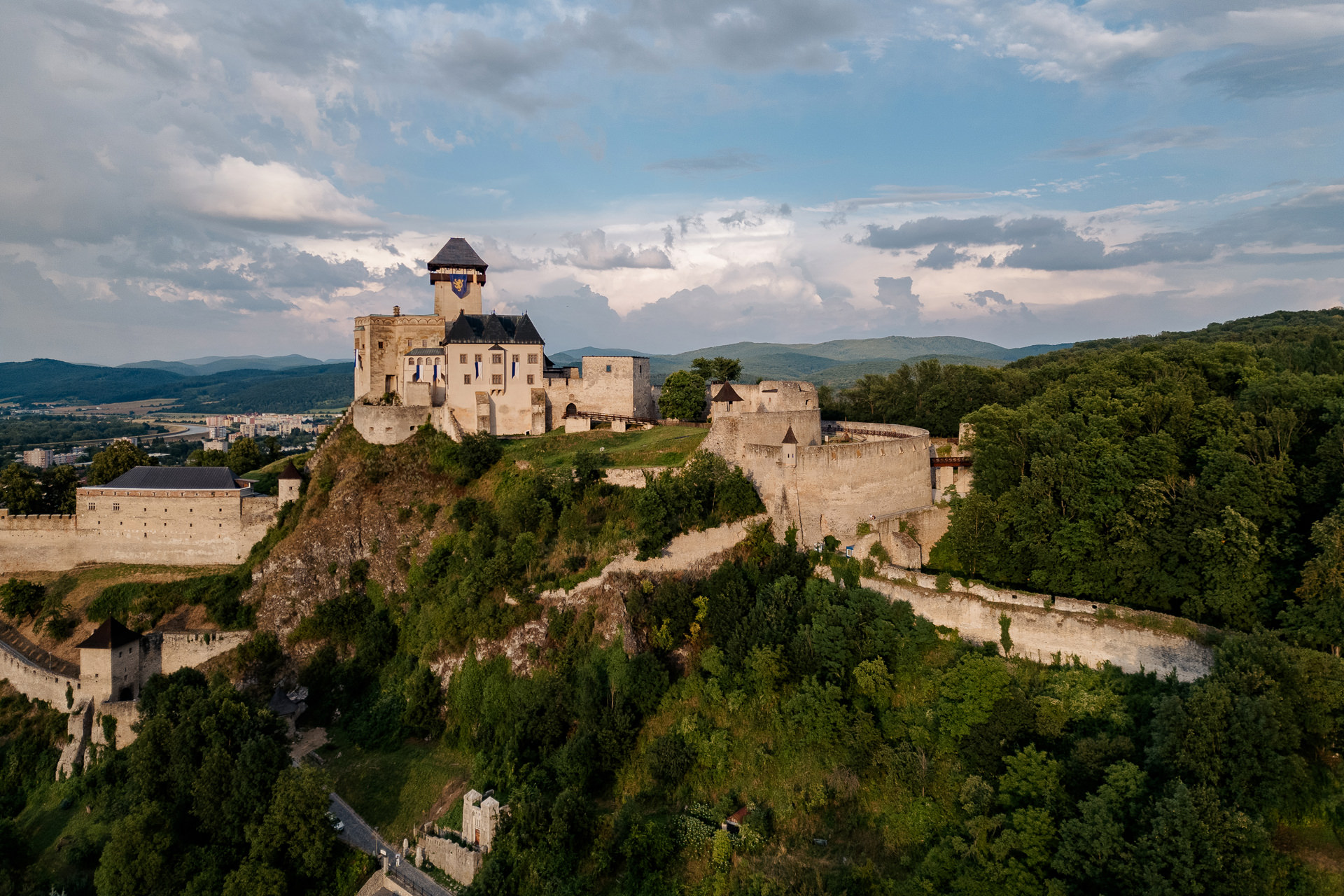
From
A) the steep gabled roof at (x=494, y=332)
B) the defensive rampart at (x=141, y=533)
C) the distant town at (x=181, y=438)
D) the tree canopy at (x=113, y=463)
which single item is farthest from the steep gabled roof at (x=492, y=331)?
the distant town at (x=181, y=438)

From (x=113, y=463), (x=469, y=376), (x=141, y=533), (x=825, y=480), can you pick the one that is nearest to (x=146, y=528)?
(x=141, y=533)

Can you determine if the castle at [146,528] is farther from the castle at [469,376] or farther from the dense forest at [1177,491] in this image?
the dense forest at [1177,491]

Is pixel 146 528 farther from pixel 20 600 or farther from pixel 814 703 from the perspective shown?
pixel 814 703

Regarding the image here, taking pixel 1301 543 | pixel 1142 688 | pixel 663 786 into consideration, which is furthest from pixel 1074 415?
pixel 663 786

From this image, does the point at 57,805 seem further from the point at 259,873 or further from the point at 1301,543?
the point at 1301,543

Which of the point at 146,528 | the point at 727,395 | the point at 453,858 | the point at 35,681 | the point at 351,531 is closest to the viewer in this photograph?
the point at 453,858

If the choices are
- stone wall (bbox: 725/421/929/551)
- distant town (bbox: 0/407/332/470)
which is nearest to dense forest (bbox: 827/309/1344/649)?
stone wall (bbox: 725/421/929/551)
